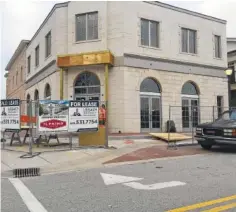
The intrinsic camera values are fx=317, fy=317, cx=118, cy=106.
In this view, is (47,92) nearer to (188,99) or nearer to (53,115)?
(188,99)

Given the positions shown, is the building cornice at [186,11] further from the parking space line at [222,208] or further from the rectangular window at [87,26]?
the parking space line at [222,208]

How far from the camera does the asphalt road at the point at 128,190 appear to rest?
17.2 feet

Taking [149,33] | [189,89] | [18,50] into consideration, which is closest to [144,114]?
[189,89]

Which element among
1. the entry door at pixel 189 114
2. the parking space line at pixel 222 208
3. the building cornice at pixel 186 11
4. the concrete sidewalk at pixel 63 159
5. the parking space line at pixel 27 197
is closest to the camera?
the parking space line at pixel 222 208

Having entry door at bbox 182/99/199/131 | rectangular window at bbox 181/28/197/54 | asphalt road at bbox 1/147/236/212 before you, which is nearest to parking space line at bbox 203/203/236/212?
asphalt road at bbox 1/147/236/212

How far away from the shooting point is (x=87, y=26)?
19453 mm

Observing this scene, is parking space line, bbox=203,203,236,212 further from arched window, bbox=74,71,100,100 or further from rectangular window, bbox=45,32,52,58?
rectangular window, bbox=45,32,52,58

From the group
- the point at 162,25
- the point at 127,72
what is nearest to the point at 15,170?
the point at 127,72

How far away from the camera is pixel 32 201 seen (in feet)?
18.6

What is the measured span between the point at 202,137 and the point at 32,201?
835 cm

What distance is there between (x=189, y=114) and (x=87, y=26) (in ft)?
26.7

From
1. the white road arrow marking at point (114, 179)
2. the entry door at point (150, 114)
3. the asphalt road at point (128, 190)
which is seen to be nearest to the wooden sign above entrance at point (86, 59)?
the entry door at point (150, 114)

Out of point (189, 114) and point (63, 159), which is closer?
point (63, 159)

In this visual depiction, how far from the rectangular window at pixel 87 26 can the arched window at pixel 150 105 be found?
169 inches
